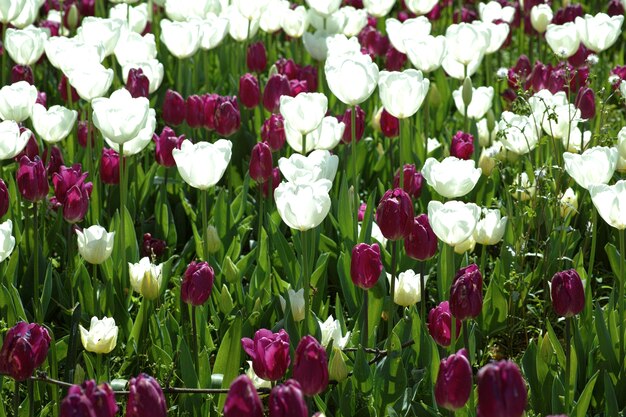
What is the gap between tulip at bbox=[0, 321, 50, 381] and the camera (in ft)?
7.38

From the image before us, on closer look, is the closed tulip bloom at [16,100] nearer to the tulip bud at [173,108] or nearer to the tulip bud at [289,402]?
the tulip bud at [173,108]

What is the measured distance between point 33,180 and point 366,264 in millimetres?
1050

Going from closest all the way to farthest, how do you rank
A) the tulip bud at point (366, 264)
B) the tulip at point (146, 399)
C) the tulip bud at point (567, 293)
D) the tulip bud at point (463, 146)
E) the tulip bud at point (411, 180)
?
the tulip at point (146, 399)
the tulip bud at point (567, 293)
the tulip bud at point (366, 264)
the tulip bud at point (411, 180)
the tulip bud at point (463, 146)

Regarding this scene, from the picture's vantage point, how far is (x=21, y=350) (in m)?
2.25

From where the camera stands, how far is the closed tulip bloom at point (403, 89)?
3254 mm

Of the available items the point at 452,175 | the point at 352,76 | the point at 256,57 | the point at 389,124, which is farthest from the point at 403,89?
the point at 256,57

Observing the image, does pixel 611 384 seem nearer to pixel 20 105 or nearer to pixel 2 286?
pixel 2 286

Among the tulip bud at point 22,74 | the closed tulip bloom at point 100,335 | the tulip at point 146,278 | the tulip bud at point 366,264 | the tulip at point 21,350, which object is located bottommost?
the closed tulip bloom at point 100,335

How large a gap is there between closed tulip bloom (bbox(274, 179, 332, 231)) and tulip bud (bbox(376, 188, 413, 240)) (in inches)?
6.2

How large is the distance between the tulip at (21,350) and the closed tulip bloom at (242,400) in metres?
0.64

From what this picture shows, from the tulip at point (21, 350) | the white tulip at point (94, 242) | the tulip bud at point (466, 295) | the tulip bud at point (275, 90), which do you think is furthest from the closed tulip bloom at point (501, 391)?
the tulip bud at point (275, 90)

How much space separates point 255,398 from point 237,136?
8.75 ft

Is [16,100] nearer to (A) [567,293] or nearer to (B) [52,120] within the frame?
(B) [52,120]

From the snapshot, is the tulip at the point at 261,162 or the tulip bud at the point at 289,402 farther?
the tulip at the point at 261,162
